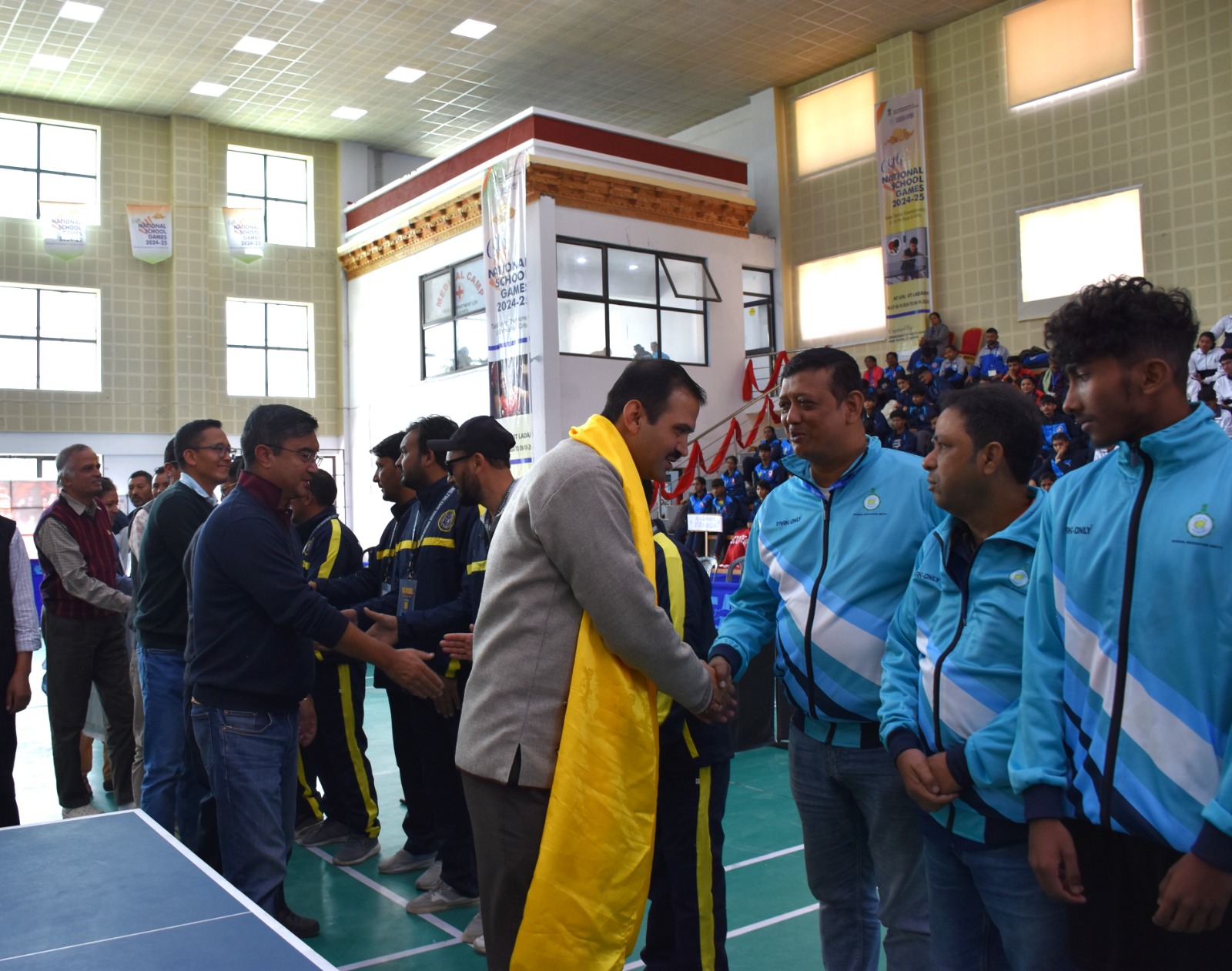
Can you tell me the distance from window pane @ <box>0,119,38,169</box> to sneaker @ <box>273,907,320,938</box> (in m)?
18.7

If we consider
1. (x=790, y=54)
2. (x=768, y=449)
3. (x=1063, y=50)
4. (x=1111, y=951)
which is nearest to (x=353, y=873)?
(x=1111, y=951)

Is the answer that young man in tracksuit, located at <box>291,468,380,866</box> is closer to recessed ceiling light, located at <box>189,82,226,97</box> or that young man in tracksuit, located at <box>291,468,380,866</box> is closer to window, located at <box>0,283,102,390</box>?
window, located at <box>0,283,102,390</box>

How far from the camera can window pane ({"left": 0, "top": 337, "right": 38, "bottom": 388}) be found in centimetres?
1828

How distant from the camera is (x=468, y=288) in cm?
1811

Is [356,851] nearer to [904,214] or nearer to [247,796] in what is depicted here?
[247,796]

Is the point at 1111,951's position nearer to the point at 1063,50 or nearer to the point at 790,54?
the point at 1063,50

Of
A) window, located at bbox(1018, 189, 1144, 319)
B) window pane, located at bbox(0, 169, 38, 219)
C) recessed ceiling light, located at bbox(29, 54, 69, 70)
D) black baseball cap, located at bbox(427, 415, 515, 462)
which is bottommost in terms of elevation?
black baseball cap, located at bbox(427, 415, 515, 462)

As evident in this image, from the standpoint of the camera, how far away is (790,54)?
1814cm

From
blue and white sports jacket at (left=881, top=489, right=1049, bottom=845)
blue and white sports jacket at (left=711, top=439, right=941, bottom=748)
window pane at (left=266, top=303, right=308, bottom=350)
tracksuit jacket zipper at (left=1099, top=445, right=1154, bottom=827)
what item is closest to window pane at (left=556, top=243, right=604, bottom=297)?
window pane at (left=266, top=303, right=308, bottom=350)

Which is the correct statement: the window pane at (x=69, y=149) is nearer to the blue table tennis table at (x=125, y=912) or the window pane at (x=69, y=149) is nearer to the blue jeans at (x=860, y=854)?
the blue table tennis table at (x=125, y=912)

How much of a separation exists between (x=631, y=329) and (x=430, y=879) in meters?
13.9

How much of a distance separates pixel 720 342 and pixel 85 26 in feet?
38.5

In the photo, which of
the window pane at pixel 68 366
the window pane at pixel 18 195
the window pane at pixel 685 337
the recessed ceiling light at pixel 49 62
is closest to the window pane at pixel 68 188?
the window pane at pixel 18 195

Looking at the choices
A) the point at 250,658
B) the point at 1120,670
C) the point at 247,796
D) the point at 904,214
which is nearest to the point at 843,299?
the point at 904,214
